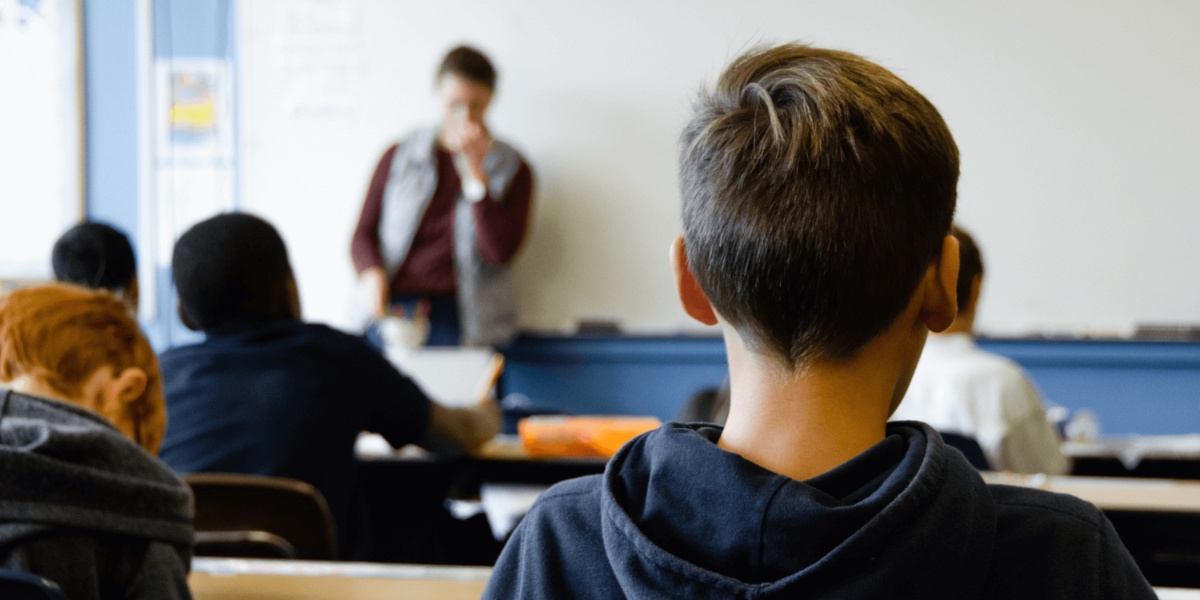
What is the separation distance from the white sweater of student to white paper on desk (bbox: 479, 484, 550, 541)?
811 mm

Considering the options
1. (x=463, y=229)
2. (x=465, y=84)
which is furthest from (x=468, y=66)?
(x=463, y=229)

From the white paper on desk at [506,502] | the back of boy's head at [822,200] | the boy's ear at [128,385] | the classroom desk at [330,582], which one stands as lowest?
the white paper on desk at [506,502]

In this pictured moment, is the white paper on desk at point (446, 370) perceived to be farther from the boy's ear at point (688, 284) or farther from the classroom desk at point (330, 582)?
the boy's ear at point (688, 284)

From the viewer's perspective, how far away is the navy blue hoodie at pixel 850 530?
1.98ft

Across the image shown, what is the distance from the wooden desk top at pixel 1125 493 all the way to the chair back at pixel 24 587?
4.23 feet

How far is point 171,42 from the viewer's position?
464 cm

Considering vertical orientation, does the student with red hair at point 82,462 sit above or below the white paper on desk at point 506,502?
above

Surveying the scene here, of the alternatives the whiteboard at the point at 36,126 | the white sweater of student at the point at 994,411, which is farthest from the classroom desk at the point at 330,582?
the whiteboard at the point at 36,126

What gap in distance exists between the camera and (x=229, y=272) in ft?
6.33

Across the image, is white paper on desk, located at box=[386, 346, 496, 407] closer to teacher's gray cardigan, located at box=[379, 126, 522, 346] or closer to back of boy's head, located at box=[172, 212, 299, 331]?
teacher's gray cardigan, located at box=[379, 126, 522, 346]

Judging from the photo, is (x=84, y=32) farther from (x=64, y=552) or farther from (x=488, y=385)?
(x=64, y=552)

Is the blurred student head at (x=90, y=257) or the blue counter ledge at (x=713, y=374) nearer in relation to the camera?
the blurred student head at (x=90, y=257)

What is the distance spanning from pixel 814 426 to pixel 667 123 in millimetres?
3742

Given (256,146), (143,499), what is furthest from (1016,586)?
(256,146)
